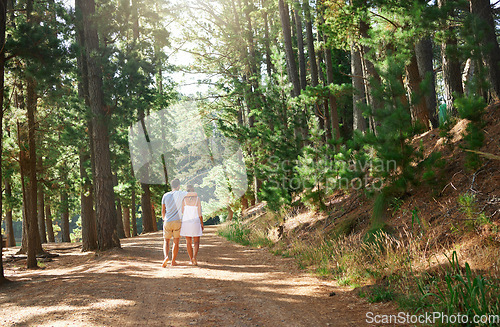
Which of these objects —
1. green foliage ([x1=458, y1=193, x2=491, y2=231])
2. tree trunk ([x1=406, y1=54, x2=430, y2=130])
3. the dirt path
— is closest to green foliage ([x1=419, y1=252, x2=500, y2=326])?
the dirt path

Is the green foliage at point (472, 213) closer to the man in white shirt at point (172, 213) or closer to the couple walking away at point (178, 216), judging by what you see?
the couple walking away at point (178, 216)

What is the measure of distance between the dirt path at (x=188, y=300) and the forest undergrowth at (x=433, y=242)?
41 cm

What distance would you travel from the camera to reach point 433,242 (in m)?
5.37

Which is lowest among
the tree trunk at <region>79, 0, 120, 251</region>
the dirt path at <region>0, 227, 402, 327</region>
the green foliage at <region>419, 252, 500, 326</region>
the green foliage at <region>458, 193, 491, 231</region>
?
the dirt path at <region>0, 227, 402, 327</region>

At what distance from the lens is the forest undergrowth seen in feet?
12.6

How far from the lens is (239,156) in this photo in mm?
28750

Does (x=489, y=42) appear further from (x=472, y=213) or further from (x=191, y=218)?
(x=191, y=218)

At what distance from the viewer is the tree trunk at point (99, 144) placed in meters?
12.5

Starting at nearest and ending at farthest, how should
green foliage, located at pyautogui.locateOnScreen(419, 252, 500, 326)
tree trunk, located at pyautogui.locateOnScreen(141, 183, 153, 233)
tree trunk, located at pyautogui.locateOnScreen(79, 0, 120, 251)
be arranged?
green foliage, located at pyautogui.locateOnScreen(419, 252, 500, 326) → tree trunk, located at pyautogui.locateOnScreen(79, 0, 120, 251) → tree trunk, located at pyautogui.locateOnScreen(141, 183, 153, 233)

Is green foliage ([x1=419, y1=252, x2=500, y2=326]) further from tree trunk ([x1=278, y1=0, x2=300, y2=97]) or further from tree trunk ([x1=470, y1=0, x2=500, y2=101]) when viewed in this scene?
tree trunk ([x1=278, y1=0, x2=300, y2=97])

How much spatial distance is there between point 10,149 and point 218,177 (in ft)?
68.1

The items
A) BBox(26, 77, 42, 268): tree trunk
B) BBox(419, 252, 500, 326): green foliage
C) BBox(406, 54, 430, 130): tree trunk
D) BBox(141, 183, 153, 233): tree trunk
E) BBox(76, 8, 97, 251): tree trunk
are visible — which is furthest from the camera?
BBox(141, 183, 153, 233): tree trunk

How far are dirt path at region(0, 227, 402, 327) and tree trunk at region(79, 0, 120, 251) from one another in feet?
15.3

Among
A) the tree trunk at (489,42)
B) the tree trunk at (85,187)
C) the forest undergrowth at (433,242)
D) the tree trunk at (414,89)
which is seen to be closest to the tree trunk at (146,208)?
the tree trunk at (85,187)
